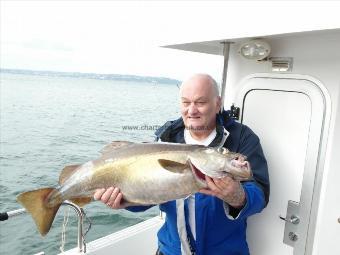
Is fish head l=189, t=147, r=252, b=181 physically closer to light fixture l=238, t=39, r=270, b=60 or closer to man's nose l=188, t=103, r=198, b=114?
man's nose l=188, t=103, r=198, b=114

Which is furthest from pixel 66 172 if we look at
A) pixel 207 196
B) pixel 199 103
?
pixel 199 103

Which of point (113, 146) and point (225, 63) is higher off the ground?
point (225, 63)

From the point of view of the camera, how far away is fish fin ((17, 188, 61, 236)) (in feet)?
7.79

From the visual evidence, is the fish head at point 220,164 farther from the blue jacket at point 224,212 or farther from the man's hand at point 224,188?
the blue jacket at point 224,212

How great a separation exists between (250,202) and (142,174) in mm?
865

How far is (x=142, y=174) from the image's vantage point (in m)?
2.27

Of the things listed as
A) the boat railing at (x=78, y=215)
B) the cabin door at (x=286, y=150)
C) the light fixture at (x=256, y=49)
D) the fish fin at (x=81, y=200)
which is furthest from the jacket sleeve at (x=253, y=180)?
the boat railing at (x=78, y=215)

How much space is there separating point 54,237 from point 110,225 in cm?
183

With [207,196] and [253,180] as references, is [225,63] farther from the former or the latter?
[207,196]

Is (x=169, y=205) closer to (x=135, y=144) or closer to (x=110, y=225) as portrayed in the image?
(x=135, y=144)

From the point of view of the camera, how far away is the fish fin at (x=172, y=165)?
7.00 ft

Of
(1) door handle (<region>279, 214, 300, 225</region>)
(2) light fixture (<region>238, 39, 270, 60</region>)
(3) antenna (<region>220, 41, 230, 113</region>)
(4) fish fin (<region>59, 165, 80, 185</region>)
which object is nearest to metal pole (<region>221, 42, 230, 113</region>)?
(3) antenna (<region>220, 41, 230, 113</region>)

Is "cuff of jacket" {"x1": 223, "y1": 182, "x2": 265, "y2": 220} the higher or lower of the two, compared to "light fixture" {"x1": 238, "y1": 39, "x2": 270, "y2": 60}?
lower

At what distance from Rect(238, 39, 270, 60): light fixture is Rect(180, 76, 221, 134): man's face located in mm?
508
